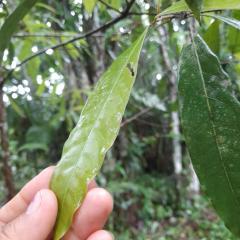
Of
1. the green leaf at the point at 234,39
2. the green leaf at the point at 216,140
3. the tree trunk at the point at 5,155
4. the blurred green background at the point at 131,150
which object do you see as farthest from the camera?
the blurred green background at the point at 131,150

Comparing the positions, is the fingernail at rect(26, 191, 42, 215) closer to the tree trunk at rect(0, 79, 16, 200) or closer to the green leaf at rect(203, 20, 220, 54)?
the green leaf at rect(203, 20, 220, 54)

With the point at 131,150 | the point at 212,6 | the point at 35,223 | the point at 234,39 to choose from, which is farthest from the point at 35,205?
the point at 131,150

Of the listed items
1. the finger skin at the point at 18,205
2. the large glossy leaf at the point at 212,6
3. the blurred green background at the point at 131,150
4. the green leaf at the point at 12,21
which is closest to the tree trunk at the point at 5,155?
the blurred green background at the point at 131,150

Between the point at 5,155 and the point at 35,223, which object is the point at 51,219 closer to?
the point at 35,223

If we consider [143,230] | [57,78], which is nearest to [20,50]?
[57,78]

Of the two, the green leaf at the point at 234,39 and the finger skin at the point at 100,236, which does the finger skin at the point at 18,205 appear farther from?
the green leaf at the point at 234,39

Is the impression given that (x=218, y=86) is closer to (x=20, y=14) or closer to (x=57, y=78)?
(x=20, y=14)
